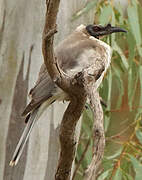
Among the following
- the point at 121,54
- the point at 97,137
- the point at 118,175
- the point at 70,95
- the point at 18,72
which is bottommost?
the point at 118,175

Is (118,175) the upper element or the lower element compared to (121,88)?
lower

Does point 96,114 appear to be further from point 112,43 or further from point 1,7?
point 112,43

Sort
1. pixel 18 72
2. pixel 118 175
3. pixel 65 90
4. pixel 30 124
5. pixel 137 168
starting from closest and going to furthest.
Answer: pixel 65 90
pixel 30 124
pixel 18 72
pixel 137 168
pixel 118 175

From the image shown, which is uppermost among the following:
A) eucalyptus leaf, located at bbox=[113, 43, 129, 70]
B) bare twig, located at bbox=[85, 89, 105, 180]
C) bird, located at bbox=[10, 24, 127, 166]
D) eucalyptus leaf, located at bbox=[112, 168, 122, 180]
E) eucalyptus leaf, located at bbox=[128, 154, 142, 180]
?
eucalyptus leaf, located at bbox=[113, 43, 129, 70]

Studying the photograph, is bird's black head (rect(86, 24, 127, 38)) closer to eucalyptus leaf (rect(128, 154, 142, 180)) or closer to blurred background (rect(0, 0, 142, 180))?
blurred background (rect(0, 0, 142, 180))

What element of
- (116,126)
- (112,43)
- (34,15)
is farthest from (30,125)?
(116,126)

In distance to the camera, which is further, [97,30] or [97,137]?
[97,30]

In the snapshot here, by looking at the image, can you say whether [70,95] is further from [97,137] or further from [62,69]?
[62,69]

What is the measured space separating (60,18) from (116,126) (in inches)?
58.6

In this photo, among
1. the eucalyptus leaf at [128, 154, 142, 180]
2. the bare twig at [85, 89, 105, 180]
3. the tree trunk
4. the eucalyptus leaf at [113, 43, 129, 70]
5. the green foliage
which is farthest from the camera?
the eucalyptus leaf at [113, 43, 129, 70]

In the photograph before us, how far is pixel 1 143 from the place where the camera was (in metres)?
2.48

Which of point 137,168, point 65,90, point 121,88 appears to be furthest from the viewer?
point 121,88

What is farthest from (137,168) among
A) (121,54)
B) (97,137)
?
(97,137)

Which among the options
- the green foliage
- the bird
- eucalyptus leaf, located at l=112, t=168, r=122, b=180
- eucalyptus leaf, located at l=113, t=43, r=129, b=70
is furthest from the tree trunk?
eucalyptus leaf, located at l=113, t=43, r=129, b=70
